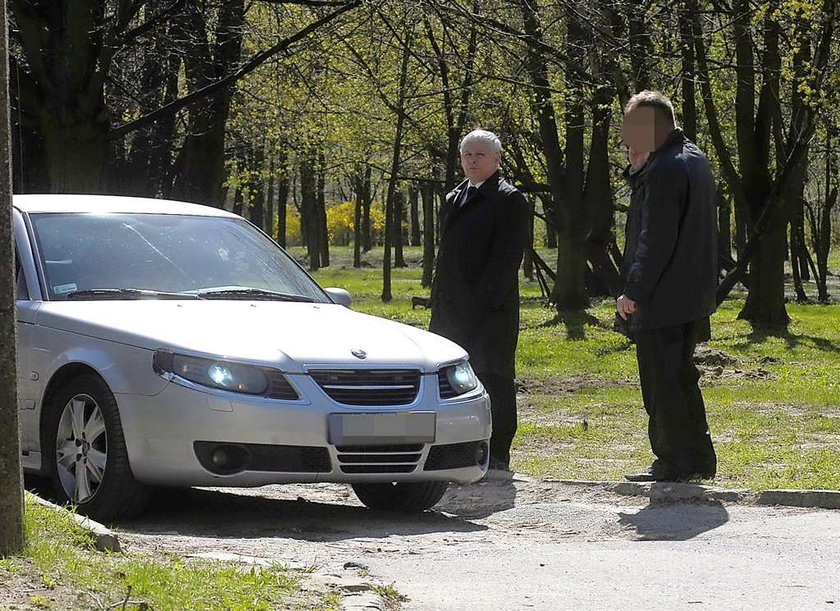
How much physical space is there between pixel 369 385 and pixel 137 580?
239 cm

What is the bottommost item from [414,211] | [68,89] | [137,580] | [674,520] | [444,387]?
[674,520]

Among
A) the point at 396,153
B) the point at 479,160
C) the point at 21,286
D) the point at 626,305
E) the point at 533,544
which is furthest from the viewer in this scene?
the point at 396,153

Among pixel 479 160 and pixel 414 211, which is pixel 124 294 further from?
pixel 414 211

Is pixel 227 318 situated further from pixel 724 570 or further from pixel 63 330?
pixel 724 570

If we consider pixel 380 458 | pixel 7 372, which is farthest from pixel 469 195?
pixel 7 372

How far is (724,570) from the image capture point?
614 centimetres

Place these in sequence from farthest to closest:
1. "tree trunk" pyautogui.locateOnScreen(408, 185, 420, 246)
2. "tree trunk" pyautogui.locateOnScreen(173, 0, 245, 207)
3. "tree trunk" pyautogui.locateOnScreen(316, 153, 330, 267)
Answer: "tree trunk" pyautogui.locateOnScreen(408, 185, 420, 246) < "tree trunk" pyautogui.locateOnScreen(316, 153, 330, 267) < "tree trunk" pyautogui.locateOnScreen(173, 0, 245, 207)

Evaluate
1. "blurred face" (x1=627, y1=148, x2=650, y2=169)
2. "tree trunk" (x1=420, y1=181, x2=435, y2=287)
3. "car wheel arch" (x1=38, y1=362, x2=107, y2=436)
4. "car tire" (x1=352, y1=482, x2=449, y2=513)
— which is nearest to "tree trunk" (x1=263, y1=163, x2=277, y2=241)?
"tree trunk" (x1=420, y1=181, x2=435, y2=287)

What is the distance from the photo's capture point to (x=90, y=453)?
7.34m

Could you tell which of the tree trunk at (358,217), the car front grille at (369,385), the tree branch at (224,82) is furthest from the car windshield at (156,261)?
the tree trunk at (358,217)

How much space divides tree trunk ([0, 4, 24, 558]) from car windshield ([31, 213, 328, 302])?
2701mm

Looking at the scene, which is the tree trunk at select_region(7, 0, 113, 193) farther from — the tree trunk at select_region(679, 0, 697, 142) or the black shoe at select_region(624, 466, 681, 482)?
the black shoe at select_region(624, 466, 681, 482)

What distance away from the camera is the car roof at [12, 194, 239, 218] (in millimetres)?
8531

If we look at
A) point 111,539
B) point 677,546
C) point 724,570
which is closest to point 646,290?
point 677,546
